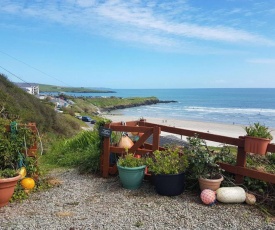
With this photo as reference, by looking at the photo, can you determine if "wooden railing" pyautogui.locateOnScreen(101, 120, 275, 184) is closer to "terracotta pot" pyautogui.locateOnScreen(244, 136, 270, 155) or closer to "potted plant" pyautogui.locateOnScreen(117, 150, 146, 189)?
"terracotta pot" pyautogui.locateOnScreen(244, 136, 270, 155)

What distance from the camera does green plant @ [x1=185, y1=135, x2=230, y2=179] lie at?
189 inches

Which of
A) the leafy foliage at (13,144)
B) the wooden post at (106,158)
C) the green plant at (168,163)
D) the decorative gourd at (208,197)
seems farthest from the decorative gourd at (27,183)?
the decorative gourd at (208,197)

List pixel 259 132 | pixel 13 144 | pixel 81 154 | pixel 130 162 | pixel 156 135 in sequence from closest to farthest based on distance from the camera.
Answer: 1. pixel 259 132
2. pixel 13 144
3. pixel 130 162
4. pixel 156 135
5. pixel 81 154

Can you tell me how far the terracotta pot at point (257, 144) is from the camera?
14.4 feet

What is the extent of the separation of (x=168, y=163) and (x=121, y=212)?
119cm

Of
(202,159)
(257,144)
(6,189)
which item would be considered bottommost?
(6,189)

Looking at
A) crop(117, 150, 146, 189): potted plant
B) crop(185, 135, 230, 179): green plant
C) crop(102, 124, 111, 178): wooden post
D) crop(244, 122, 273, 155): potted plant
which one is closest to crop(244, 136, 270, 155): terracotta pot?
crop(244, 122, 273, 155): potted plant

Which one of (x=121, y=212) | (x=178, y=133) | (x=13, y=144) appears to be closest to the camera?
(x=121, y=212)

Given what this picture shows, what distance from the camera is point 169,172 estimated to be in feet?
15.9

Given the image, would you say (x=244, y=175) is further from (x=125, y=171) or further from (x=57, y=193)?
(x=57, y=193)

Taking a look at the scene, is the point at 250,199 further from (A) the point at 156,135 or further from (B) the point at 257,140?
(A) the point at 156,135

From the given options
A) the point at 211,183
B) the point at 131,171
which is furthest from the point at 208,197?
the point at 131,171

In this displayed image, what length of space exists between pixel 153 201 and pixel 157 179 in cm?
41

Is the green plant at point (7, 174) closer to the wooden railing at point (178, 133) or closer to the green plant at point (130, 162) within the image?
the green plant at point (130, 162)
